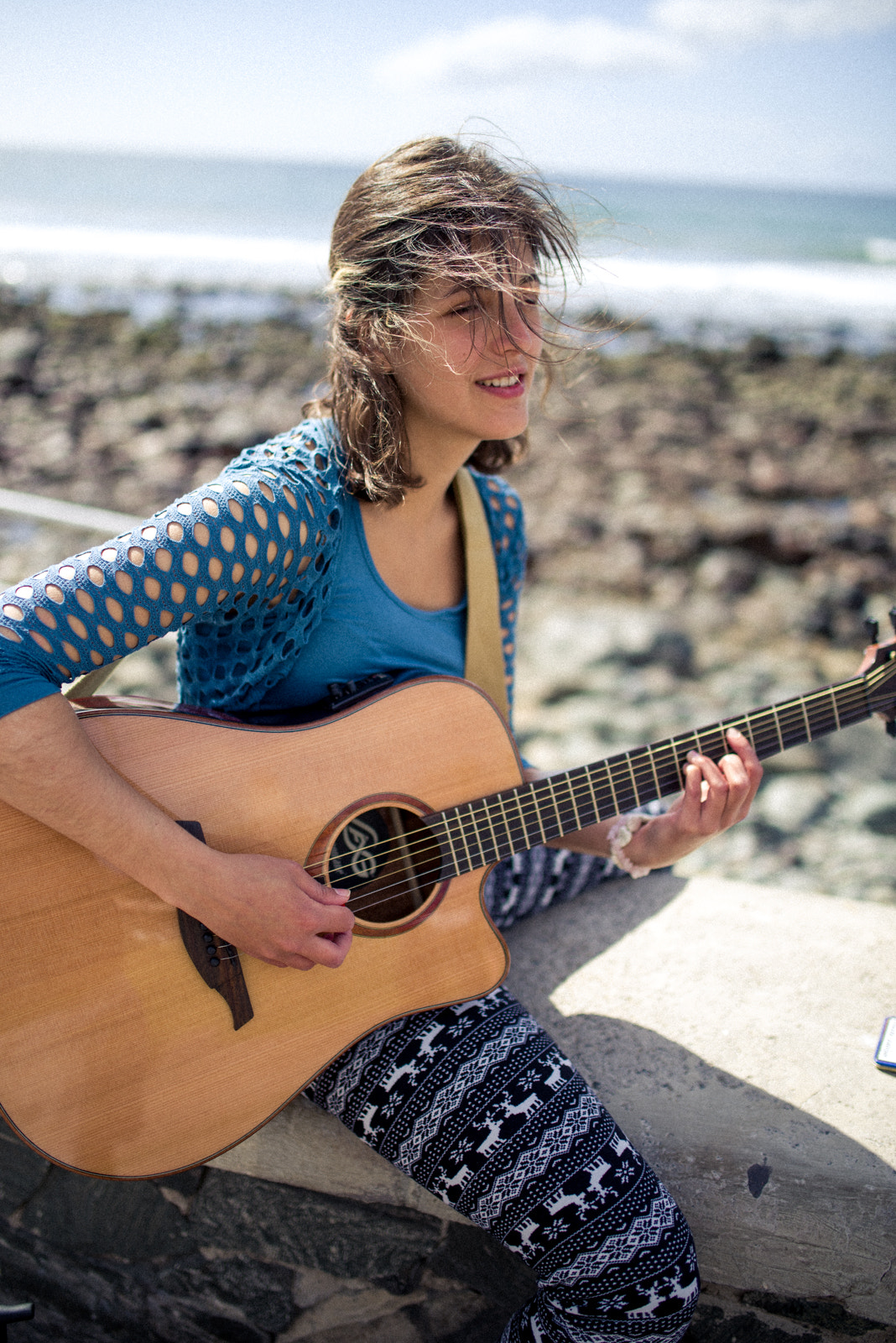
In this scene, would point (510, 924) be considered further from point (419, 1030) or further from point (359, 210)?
point (359, 210)

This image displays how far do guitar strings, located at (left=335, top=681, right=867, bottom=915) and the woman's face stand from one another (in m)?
0.71

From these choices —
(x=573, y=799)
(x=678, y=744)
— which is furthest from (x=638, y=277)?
(x=573, y=799)

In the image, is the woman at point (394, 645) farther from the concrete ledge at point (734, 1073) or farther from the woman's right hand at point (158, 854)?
the concrete ledge at point (734, 1073)

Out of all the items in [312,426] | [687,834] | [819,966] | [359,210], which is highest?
[359,210]

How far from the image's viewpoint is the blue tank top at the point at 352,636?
1.86 m

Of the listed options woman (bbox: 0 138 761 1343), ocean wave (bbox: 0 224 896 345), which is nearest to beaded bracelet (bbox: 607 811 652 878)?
woman (bbox: 0 138 761 1343)

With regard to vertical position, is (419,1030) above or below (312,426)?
below

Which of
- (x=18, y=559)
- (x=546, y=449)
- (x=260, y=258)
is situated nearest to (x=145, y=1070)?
(x=18, y=559)

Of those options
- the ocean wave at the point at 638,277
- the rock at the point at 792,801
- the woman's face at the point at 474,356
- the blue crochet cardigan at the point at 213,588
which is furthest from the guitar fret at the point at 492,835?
the ocean wave at the point at 638,277

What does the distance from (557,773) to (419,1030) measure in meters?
0.54

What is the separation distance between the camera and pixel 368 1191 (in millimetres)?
1785

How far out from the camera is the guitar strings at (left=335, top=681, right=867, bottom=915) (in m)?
1.75

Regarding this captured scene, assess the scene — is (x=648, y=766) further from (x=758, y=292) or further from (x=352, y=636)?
(x=758, y=292)

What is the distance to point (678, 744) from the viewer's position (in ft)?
6.10
